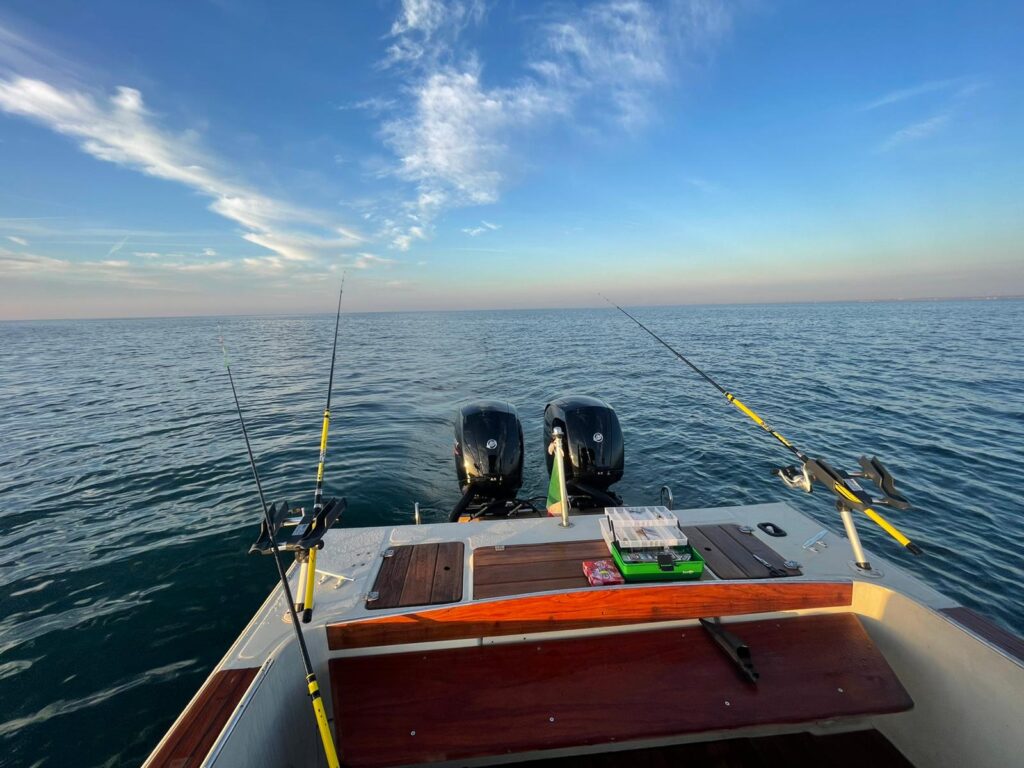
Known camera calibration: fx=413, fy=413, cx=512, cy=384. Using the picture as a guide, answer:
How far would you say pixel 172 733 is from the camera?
179 cm

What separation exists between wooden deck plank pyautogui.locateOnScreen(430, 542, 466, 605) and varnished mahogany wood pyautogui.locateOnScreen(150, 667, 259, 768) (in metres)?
1.00

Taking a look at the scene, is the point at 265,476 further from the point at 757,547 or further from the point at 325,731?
the point at 757,547

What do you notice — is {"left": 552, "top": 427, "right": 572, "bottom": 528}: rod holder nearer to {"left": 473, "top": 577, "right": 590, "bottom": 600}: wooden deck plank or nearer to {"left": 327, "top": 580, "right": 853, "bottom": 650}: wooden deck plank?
{"left": 473, "top": 577, "right": 590, "bottom": 600}: wooden deck plank

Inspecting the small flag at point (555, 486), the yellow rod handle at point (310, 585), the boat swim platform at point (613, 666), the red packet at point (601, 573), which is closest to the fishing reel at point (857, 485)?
the boat swim platform at point (613, 666)

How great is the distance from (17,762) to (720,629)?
4.83 metres

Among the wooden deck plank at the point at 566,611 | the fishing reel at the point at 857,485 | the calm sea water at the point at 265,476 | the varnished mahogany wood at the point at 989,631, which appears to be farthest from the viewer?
the calm sea water at the point at 265,476

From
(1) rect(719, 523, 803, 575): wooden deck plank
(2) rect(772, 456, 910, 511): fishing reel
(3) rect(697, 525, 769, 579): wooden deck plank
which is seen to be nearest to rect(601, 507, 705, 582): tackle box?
(3) rect(697, 525, 769, 579): wooden deck plank

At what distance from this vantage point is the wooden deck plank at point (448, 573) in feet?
8.44

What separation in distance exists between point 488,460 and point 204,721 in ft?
10.4

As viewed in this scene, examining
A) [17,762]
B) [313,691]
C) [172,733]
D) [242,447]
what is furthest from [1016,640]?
[242,447]

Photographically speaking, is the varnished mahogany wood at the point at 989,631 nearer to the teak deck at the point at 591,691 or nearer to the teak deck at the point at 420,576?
the teak deck at the point at 591,691

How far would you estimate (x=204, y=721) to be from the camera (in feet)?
6.11

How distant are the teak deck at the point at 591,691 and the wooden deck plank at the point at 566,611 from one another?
20 cm

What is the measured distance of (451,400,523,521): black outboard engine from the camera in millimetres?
4746
